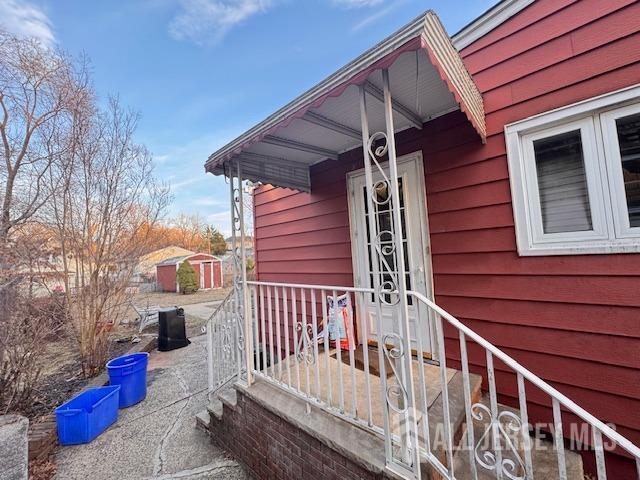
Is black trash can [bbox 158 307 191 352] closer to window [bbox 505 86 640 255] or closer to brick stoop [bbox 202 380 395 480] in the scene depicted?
brick stoop [bbox 202 380 395 480]

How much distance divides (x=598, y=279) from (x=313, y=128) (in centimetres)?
231

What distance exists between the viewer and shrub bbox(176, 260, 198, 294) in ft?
52.2

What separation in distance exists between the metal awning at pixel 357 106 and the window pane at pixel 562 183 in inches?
18.2

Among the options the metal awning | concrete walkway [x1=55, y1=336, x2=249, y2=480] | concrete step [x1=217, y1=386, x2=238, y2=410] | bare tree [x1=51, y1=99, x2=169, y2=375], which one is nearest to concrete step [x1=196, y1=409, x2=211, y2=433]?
concrete walkway [x1=55, y1=336, x2=249, y2=480]

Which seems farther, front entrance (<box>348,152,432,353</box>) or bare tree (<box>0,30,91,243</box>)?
bare tree (<box>0,30,91,243</box>)

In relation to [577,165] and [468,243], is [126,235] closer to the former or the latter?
[468,243]

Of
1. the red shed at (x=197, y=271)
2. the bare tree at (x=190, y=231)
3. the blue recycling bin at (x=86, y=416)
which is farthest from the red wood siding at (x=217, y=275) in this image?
the blue recycling bin at (x=86, y=416)

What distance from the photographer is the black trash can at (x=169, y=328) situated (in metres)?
5.65

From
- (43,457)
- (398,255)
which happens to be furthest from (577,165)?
(43,457)

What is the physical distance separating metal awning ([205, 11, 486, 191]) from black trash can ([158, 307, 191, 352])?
4.14 m

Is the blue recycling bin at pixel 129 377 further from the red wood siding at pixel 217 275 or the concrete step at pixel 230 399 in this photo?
the red wood siding at pixel 217 275

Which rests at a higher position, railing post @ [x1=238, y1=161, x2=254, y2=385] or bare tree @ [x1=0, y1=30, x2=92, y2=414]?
bare tree @ [x1=0, y1=30, x2=92, y2=414]

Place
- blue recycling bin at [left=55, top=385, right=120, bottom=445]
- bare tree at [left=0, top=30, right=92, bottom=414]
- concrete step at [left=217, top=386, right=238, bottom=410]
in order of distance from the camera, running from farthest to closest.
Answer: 1. bare tree at [left=0, top=30, right=92, bottom=414]
2. blue recycling bin at [left=55, top=385, right=120, bottom=445]
3. concrete step at [left=217, top=386, right=238, bottom=410]

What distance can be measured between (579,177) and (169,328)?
6519 millimetres
